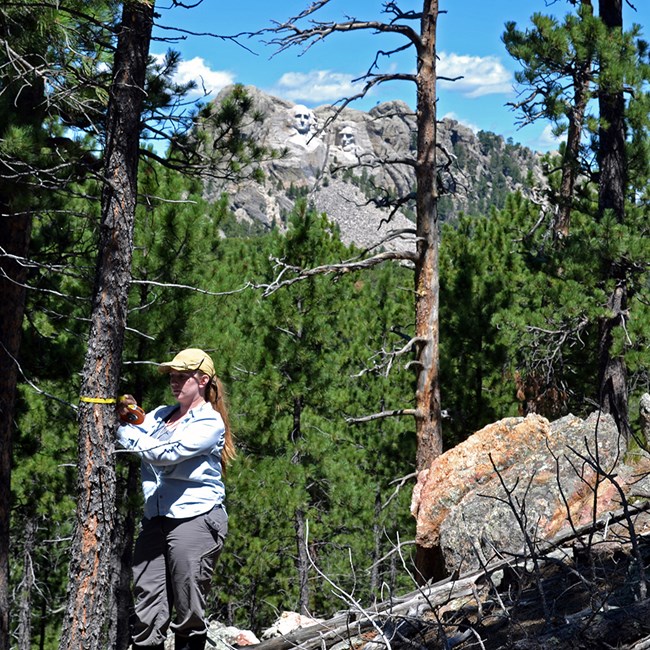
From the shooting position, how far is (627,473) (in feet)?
18.2

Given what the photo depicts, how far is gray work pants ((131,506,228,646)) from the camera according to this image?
3.71 meters

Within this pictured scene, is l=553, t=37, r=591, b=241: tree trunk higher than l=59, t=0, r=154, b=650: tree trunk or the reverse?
higher

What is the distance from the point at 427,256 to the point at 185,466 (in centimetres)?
569

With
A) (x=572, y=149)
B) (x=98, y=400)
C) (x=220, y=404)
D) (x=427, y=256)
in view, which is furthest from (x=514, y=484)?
(x=572, y=149)

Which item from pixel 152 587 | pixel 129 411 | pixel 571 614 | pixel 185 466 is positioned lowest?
pixel 152 587

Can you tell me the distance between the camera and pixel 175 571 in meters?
3.72

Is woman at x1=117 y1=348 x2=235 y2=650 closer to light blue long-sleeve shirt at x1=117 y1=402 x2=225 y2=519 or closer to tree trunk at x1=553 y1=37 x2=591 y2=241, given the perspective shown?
light blue long-sleeve shirt at x1=117 y1=402 x2=225 y2=519

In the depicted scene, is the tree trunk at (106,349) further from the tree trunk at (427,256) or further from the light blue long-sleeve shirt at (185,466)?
the tree trunk at (427,256)

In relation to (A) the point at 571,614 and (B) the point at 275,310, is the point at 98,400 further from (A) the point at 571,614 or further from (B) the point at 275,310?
(B) the point at 275,310

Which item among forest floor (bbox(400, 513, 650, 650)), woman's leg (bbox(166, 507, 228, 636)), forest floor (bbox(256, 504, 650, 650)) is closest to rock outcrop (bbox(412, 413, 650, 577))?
forest floor (bbox(256, 504, 650, 650))

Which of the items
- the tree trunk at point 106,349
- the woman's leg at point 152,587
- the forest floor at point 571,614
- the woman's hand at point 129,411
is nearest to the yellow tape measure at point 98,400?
the tree trunk at point 106,349

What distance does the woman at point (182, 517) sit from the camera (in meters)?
3.70

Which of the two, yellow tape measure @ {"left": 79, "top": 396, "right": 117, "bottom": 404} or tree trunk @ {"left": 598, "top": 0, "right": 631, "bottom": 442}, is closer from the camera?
yellow tape measure @ {"left": 79, "top": 396, "right": 117, "bottom": 404}

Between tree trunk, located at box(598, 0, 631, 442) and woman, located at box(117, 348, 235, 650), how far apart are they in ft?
20.5
